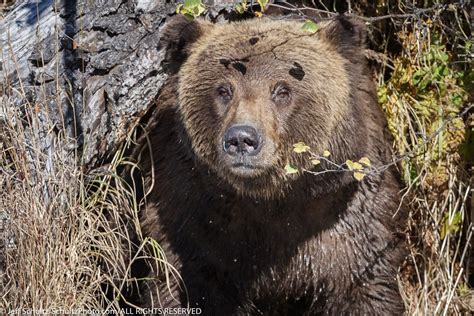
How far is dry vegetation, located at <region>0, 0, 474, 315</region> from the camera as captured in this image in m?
5.53

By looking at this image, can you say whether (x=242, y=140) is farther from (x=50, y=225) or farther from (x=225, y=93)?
(x=50, y=225)

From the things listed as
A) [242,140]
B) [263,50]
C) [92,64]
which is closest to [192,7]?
[263,50]

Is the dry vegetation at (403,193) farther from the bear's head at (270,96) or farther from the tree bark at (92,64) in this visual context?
the bear's head at (270,96)

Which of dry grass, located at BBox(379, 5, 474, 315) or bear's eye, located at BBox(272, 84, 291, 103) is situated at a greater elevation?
bear's eye, located at BBox(272, 84, 291, 103)

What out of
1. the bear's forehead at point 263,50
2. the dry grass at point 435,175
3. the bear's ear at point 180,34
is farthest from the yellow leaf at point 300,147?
the dry grass at point 435,175

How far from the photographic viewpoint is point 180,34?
5.82m

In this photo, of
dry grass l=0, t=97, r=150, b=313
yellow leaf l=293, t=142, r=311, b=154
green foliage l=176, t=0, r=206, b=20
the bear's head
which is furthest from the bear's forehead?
dry grass l=0, t=97, r=150, b=313

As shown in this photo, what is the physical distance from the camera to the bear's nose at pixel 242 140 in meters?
5.01

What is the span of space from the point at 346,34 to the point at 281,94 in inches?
23.0

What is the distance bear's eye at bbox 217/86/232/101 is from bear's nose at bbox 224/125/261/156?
41 centimetres

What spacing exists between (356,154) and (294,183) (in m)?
0.42

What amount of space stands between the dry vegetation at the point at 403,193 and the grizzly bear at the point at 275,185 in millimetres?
306

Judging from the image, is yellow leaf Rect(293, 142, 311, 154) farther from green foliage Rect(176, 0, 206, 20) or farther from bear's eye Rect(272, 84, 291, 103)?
green foliage Rect(176, 0, 206, 20)

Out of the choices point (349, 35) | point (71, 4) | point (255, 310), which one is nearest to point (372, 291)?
point (255, 310)
